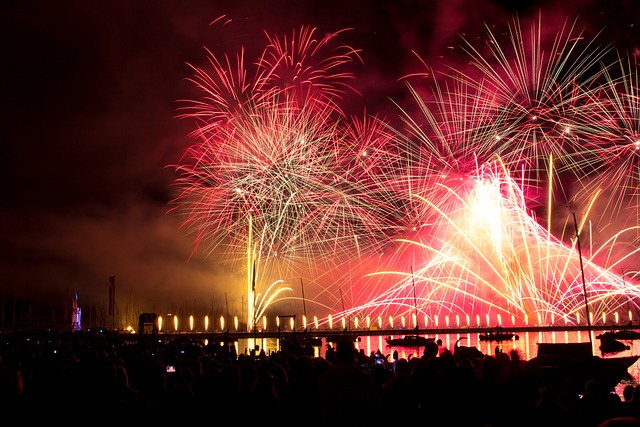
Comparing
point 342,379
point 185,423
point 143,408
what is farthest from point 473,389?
point 143,408

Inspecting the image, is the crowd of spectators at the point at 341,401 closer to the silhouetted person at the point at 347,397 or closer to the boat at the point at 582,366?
the silhouetted person at the point at 347,397

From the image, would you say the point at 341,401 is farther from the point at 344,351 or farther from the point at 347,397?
the point at 344,351

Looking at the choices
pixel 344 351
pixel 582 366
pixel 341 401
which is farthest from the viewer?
pixel 582 366

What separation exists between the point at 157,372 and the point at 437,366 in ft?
14.2

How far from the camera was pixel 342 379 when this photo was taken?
6445 millimetres

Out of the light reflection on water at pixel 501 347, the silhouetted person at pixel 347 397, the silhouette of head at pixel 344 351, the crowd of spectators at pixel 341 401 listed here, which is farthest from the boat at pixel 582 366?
the silhouetted person at pixel 347 397

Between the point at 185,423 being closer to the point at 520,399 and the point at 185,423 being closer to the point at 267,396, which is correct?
the point at 267,396

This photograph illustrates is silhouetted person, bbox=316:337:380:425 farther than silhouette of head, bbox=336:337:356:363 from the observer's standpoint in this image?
No

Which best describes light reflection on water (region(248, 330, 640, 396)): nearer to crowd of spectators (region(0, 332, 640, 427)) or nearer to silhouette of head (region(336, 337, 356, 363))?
crowd of spectators (region(0, 332, 640, 427))

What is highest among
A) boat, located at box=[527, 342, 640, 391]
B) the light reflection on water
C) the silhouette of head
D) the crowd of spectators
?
the silhouette of head

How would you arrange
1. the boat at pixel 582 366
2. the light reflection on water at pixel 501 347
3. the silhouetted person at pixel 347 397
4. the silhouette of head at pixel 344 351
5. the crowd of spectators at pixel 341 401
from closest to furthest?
the silhouetted person at pixel 347 397, the crowd of spectators at pixel 341 401, the silhouette of head at pixel 344 351, the boat at pixel 582 366, the light reflection on water at pixel 501 347

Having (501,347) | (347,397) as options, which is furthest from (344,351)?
(501,347)

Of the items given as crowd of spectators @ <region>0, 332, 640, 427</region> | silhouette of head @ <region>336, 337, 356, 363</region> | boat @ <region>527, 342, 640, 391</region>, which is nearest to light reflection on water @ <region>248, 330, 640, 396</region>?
boat @ <region>527, 342, 640, 391</region>

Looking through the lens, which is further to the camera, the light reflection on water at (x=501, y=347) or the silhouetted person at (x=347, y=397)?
the light reflection on water at (x=501, y=347)
